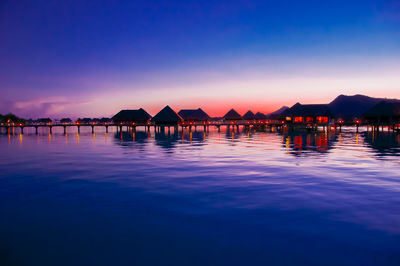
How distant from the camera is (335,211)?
336 inches

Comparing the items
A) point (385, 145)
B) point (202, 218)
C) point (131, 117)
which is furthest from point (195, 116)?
point (202, 218)

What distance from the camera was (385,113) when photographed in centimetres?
6869

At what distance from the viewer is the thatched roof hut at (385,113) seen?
67494 mm

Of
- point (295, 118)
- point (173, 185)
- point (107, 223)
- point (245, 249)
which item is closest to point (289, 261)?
point (245, 249)

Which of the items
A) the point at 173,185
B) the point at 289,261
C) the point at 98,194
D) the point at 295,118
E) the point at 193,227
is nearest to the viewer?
the point at 289,261

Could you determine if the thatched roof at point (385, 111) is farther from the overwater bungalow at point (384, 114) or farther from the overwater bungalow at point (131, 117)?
the overwater bungalow at point (131, 117)

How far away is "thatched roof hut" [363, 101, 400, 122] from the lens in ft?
221

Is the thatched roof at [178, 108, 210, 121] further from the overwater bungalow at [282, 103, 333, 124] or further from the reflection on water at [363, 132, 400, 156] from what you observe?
the reflection on water at [363, 132, 400, 156]

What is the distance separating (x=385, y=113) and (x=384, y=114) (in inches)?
18.0

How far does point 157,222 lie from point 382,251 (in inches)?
224

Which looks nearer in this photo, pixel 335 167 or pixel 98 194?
pixel 98 194

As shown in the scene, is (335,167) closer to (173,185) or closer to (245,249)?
(173,185)

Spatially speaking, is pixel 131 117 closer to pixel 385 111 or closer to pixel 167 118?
pixel 167 118

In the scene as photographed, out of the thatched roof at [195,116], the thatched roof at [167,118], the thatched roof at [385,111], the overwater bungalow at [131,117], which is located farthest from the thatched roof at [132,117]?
the thatched roof at [385,111]
